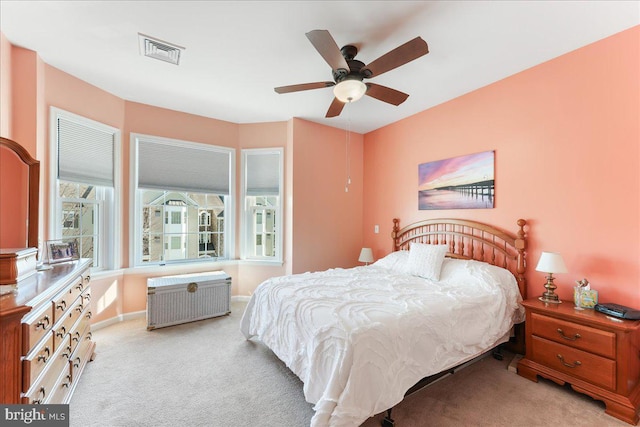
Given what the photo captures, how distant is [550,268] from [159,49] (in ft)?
12.8

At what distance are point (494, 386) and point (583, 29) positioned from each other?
2.96 m

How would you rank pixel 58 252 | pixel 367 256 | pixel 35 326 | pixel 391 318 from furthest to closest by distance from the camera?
pixel 367 256, pixel 58 252, pixel 391 318, pixel 35 326

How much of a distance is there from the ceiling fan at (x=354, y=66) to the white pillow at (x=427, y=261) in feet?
5.43

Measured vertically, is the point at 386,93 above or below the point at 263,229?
above

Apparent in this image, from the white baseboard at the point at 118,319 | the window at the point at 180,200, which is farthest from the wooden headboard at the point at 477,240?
the white baseboard at the point at 118,319

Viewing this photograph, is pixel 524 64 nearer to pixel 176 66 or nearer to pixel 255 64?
pixel 255 64

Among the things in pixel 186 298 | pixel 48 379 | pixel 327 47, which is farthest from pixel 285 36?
pixel 186 298

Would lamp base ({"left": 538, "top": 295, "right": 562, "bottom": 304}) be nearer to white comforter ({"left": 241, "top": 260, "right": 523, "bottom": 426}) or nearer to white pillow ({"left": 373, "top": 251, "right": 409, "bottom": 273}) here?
white comforter ({"left": 241, "top": 260, "right": 523, "bottom": 426})

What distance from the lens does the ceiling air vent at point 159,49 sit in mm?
2289

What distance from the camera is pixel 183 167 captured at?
3.95 metres

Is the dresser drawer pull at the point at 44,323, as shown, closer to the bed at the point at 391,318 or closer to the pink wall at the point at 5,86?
the bed at the point at 391,318

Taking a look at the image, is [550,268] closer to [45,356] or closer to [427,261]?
[427,261]

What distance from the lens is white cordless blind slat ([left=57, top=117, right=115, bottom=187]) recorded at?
2910 mm

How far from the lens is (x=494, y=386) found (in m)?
2.18
